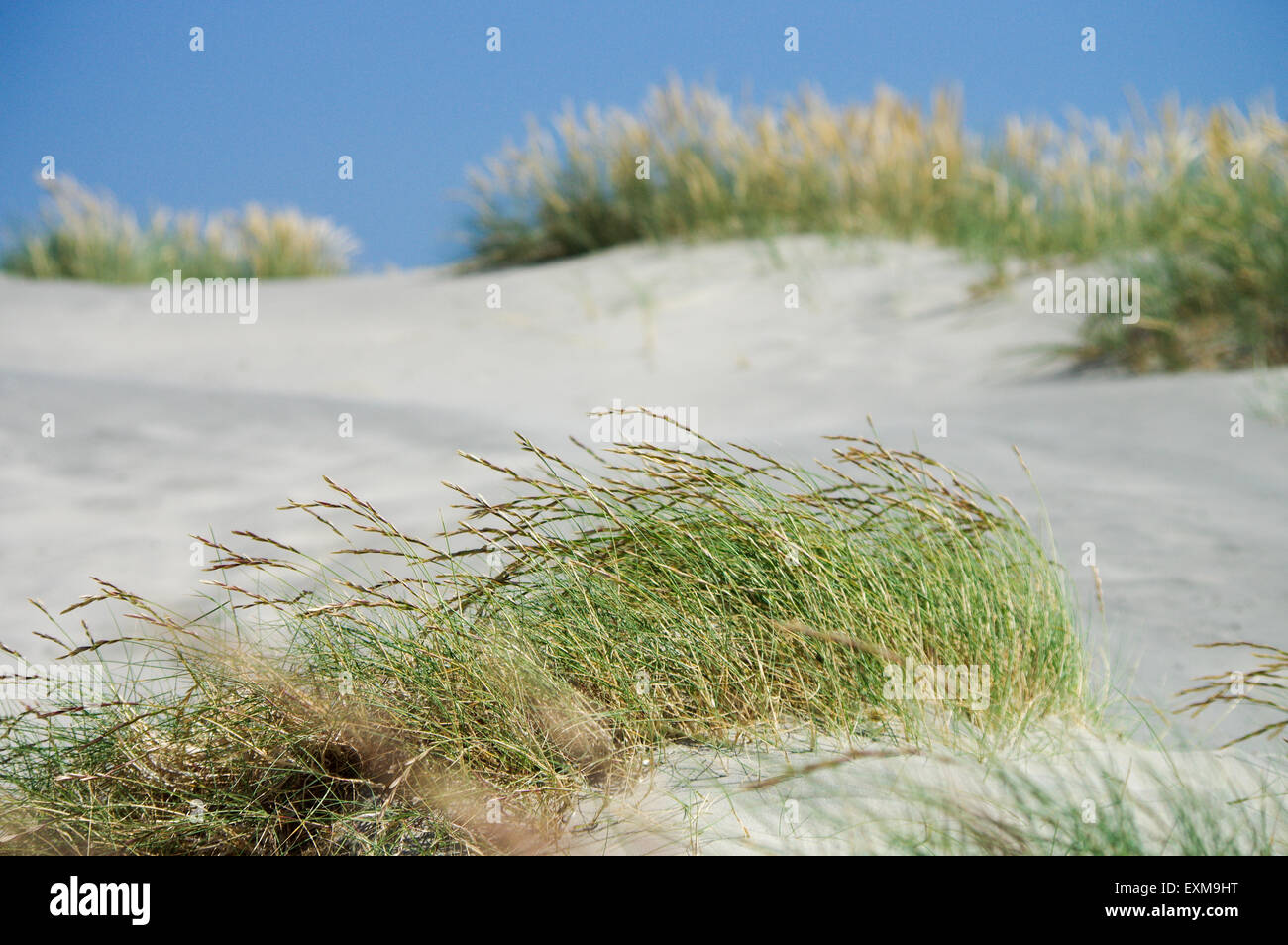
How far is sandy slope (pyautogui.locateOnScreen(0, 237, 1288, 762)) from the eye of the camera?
3.45m

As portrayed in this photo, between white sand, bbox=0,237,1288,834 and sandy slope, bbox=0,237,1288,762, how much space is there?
2 centimetres

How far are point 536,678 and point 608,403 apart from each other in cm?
460

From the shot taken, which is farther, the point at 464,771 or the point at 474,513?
the point at 474,513

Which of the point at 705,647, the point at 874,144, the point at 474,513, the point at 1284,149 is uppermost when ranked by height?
the point at 874,144

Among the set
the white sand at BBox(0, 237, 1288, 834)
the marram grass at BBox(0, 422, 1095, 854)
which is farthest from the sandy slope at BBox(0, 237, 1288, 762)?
the marram grass at BBox(0, 422, 1095, 854)

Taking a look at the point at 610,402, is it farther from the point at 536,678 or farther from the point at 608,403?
the point at 536,678

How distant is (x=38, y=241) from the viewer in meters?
12.4

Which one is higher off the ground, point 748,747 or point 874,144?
point 874,144

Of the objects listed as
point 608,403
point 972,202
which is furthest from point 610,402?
point 972,202

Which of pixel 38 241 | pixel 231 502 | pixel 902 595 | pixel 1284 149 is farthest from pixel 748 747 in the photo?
pixel 38 241

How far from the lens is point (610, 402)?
638 centimetres

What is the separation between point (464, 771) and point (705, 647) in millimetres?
476

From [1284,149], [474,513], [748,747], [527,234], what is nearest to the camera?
[748,747]
